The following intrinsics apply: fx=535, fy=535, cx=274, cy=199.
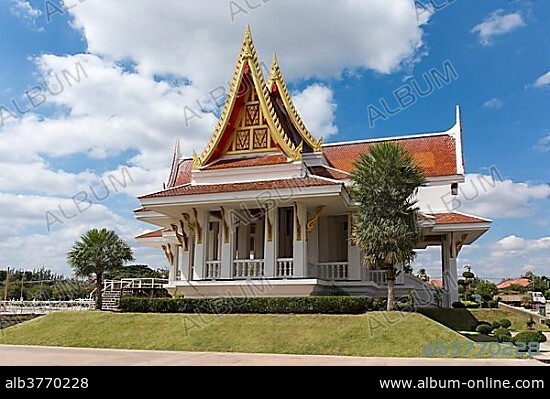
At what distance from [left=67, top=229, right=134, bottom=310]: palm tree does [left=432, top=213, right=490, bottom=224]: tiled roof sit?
1240cm

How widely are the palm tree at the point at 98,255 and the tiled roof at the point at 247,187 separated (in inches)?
150

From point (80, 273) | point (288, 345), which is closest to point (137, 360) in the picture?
point (288, 345)

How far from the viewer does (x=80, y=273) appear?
20.8 metres

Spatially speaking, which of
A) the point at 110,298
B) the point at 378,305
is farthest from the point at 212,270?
the point at 378,305

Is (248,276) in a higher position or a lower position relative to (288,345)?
higher

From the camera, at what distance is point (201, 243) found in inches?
741

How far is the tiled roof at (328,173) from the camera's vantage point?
19500 mm

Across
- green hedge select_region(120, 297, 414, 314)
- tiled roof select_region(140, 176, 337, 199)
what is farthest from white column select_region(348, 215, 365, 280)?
tiled roof select_region(140, 176, 337, 199)

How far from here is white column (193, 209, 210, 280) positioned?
18641mm

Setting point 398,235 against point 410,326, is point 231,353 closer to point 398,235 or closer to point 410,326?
point 410,326

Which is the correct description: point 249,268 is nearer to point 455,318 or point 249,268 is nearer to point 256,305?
point 256,305

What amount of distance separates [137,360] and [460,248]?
1552cm

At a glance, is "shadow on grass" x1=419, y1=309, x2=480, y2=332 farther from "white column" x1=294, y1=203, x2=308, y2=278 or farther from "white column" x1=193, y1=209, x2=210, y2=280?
"white column" x1=193, y1=209, x2=210, y2=280

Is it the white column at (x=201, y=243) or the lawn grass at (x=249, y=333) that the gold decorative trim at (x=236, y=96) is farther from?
the lawn grass at (x=249, y=333)
